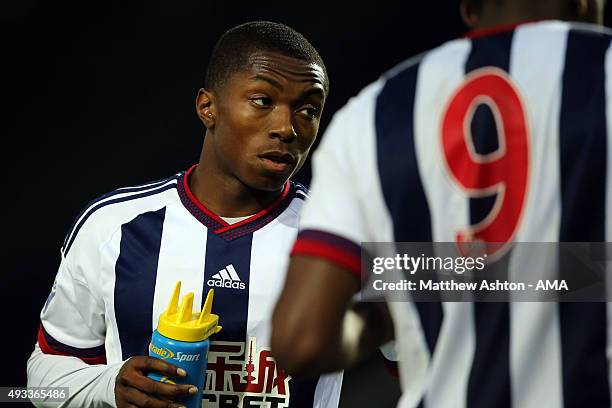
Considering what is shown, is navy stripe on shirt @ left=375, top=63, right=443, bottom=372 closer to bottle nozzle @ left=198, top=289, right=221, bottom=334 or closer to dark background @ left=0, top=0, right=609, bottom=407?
bottle nozzle @ left=198, top=289, right=221, bottom=334

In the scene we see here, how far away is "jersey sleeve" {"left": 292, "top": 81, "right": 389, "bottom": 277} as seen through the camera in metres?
1.18

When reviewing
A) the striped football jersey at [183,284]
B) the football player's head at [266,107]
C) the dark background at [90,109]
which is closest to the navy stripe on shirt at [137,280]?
the striped football jersey at [183,284]

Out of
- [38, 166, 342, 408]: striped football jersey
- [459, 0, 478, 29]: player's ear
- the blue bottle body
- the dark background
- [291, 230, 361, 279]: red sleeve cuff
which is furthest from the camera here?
the dark background

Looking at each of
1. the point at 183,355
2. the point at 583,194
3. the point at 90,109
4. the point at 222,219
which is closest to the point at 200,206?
the point at 222,219

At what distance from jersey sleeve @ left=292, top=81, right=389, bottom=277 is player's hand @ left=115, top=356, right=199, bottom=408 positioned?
2.55 ft

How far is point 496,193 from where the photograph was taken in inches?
47.4

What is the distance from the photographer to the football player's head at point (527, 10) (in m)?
1.26

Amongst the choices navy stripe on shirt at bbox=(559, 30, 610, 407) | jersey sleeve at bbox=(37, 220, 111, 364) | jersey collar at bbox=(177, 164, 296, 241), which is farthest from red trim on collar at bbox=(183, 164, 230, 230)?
navy stripe on shirt at bbox=(559, 30, 610, 407)

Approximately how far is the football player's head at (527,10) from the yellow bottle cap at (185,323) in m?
0.90

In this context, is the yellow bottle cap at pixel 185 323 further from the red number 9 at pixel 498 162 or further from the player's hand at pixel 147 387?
the red number 9 at pixel 498 162

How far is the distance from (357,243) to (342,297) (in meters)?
0.07

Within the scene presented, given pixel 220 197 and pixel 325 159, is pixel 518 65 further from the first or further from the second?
pixel 220 197

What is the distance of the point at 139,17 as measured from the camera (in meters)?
3.81

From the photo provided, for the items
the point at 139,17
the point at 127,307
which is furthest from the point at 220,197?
the point at 139,17
